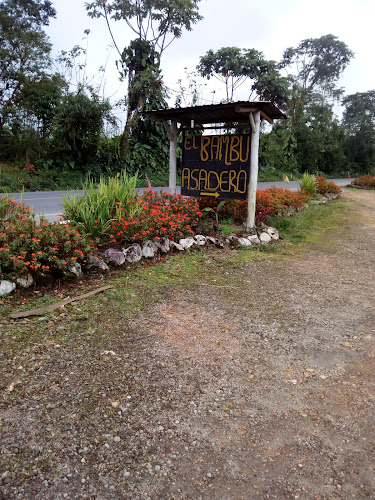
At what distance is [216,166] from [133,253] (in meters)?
3.02

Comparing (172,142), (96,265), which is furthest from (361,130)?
(96,265)

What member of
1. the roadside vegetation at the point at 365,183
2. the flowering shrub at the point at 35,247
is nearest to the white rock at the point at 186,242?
the flowering shrub at the point at 35,247

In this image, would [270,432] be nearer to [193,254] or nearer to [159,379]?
[159,379]

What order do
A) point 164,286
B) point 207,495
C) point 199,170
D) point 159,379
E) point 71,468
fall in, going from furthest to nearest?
1. point 199,170
2. point 164,286
3. point 159,379
4. point 71,468
5. point 207,495

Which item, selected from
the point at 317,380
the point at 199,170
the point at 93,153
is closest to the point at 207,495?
the point at 317,380

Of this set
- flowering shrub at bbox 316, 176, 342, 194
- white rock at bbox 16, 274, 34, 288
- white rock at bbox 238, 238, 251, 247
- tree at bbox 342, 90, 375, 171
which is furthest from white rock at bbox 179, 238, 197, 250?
tree at bbox 342, 90, 375, 171

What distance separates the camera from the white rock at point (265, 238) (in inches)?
277

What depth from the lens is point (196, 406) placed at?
8.05 ft

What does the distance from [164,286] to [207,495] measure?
9.36 ft

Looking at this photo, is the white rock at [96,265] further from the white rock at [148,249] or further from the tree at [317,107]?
the tree at [317,107]

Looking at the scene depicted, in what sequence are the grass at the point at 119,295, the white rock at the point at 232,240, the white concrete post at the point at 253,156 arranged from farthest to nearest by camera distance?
the white concrete post at the point at 253,156, the white rock at the point at 232,240, the grass at the point at 119,295

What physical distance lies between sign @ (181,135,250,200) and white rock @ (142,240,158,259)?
7.65 feet

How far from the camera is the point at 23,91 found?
16078 millimetres

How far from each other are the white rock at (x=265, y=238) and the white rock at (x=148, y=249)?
7.83 feet
